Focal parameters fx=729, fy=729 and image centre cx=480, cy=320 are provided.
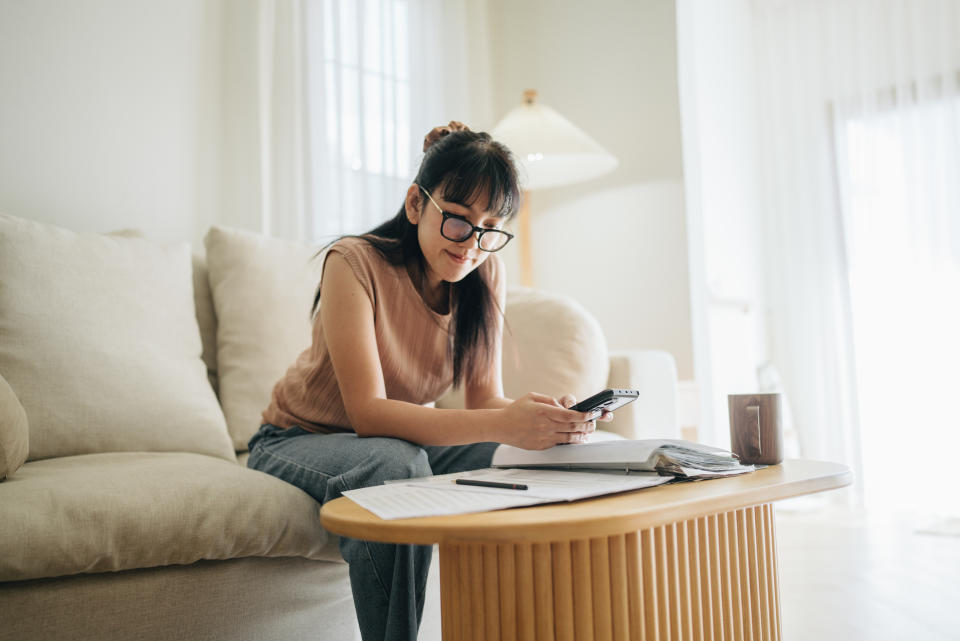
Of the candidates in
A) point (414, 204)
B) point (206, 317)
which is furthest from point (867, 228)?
point (206, 317)

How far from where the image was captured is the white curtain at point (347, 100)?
232cm

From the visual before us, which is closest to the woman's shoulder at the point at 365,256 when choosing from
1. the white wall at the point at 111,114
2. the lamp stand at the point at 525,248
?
the white wall at the point at 111,114

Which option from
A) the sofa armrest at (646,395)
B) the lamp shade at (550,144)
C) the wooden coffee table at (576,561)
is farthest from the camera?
the lamp shade at (550,144)

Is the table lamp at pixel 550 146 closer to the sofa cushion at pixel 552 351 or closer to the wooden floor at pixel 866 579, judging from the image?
the sofa cushion at pixel 552 351

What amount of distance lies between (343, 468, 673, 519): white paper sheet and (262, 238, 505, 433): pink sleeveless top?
0.39m

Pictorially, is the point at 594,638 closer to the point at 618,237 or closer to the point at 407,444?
the point at 407,444

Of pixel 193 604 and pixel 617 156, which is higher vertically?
pixel 617 156

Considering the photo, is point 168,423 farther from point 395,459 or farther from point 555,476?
point 555,476

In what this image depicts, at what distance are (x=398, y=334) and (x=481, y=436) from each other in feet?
1.12

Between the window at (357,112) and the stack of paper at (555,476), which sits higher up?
the window at (357,112)

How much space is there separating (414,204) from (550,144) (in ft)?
4.35

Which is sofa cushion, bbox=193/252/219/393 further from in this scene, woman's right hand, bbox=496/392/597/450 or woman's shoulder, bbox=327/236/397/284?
woman's right hand, bbox=496/392/597/450

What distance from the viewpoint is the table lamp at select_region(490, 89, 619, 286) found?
249 centimetres

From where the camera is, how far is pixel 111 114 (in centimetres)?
202
